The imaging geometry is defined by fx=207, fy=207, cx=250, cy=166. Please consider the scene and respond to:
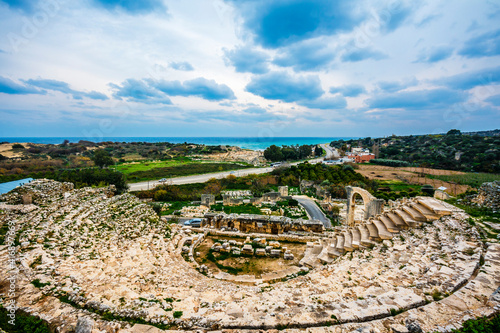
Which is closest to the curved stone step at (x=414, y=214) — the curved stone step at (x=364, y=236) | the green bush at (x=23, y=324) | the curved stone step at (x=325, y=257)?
the curved stone step at (x=364, y=236)

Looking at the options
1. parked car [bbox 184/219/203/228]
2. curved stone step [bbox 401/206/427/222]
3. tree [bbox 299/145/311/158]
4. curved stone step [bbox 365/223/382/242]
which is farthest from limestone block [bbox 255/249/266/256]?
tree [bbox 299/145/311/158]

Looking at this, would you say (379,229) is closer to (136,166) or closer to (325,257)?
(325,257)

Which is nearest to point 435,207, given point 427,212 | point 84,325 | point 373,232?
point 427,212

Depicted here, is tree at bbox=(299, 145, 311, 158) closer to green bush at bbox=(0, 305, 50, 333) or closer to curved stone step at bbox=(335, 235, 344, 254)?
curved stone step at bbox=(335, 235, 344, 254)

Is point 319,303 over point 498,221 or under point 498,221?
under

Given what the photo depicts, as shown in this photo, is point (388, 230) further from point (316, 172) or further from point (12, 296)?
point (316, 172)

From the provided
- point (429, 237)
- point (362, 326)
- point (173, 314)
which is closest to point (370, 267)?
point (429, 237)
